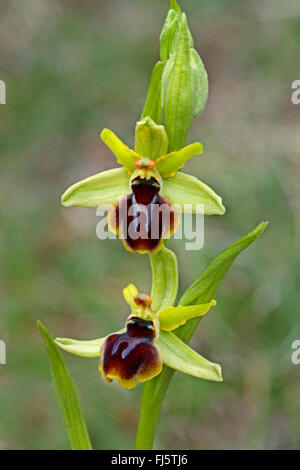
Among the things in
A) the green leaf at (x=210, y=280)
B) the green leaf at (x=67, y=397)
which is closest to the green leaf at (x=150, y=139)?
the green leaf at (x=210, y=280)

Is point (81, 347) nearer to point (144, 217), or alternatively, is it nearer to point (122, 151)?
point (144, 217)

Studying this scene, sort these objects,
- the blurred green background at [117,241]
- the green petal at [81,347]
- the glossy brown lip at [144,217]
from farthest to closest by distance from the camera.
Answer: the blurred green background at [117,241] → the green petal at [81,347] → the glossy brown lip at [144,217]

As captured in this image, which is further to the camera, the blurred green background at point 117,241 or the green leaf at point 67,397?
the blurred green background at point 117,241

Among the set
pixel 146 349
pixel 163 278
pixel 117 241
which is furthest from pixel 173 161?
pixel 117 241

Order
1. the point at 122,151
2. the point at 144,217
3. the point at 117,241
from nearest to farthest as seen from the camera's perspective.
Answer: the point at 144,217
the point at 122,151
the point at 117,241

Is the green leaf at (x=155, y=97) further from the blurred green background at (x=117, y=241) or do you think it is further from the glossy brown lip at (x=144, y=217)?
the blurred green background at (x=117, y=241)

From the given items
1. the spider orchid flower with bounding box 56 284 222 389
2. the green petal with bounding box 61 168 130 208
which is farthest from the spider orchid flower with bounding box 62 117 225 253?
the spider orchid flower with bounding box 56 284 222 389

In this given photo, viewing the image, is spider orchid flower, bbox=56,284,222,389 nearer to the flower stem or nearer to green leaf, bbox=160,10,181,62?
the flower stem
